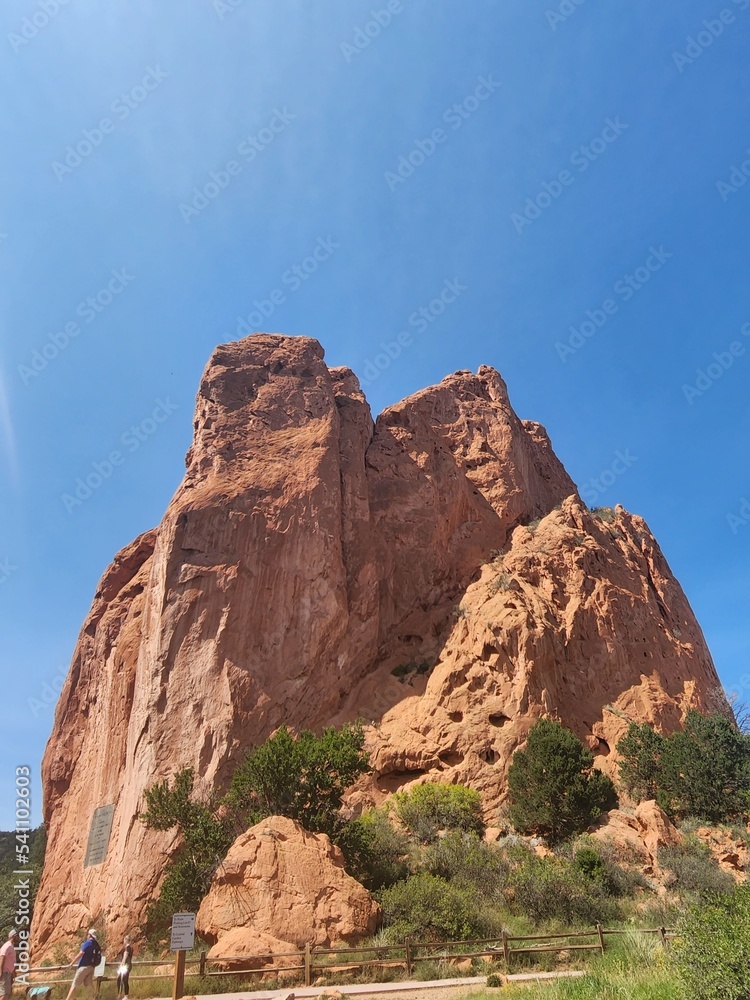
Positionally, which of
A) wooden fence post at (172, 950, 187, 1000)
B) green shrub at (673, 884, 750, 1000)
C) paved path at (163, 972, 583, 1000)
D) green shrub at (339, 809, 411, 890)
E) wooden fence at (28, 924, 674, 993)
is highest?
green shrub at (339, 809, 411, 890)

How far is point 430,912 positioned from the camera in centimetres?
1467

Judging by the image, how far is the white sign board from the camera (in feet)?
34.5

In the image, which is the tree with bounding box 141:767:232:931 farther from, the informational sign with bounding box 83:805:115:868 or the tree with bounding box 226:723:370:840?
the informational sign with bounding box 83:805:115:868

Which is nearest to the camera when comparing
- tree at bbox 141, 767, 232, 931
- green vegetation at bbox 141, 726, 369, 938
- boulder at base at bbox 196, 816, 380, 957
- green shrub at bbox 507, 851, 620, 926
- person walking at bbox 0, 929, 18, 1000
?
person walking at bbox 0, 929, 18, 1000

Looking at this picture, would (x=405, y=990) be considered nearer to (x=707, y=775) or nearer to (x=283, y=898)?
(x=283, y=898)

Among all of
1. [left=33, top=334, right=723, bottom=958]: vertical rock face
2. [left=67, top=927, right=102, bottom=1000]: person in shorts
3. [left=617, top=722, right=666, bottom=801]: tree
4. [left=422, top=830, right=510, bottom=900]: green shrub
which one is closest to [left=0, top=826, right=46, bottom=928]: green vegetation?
[left=33, top=334, right=723, bottom=958]: vertical rock face

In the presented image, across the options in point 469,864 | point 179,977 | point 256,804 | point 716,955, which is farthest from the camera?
point 256,804

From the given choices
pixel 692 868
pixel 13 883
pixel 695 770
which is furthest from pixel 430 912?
pixel 13 883

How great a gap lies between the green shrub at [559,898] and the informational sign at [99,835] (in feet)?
55.1

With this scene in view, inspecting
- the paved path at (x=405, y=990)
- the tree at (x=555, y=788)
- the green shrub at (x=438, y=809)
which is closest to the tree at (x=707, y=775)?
the tree at (x=555, y=788)

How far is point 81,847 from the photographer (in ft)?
88.2

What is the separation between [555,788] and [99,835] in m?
18.2

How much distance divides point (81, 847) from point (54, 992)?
1642cm

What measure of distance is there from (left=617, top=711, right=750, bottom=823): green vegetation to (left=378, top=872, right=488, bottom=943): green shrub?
36.5 ft
